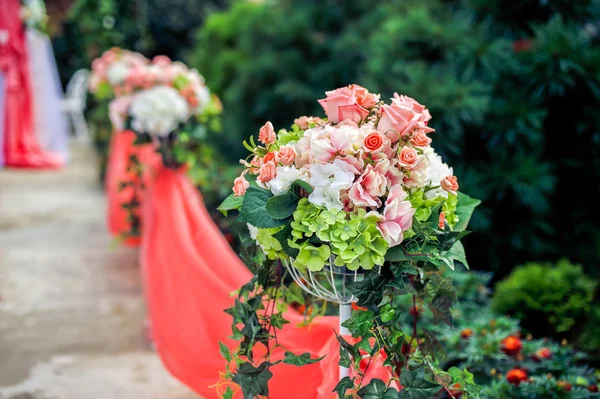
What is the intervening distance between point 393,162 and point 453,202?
0.72 feet

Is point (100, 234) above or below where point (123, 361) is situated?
above

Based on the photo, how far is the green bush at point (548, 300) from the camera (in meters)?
2.93

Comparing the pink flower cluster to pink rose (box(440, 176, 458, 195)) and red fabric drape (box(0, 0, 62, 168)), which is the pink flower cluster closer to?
pink rose (box(440, 176, 458, 195))

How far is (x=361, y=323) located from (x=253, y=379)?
39cm

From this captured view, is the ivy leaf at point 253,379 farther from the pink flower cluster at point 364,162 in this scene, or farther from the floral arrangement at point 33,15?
the floral arrangement at point 33,15

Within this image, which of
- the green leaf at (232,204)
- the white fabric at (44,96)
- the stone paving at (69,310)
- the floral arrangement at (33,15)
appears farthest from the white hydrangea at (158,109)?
the white fabric at (44,96)

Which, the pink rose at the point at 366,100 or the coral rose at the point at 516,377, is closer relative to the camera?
the pink rose at the point at 366,100

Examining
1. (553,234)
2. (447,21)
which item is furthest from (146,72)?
(553,234)

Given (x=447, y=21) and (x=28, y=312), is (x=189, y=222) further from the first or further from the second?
(x=447, y=21)

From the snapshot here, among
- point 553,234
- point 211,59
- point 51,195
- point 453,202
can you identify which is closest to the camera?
point 453,202

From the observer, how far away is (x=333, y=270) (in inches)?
62.2

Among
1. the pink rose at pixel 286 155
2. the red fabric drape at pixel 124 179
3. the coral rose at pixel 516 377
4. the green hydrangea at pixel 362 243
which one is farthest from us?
the red fabric drape at pixel 124 179

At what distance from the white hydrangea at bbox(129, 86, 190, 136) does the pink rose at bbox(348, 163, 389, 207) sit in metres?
2.37

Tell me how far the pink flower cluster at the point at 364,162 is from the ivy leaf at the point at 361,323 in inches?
7.6
